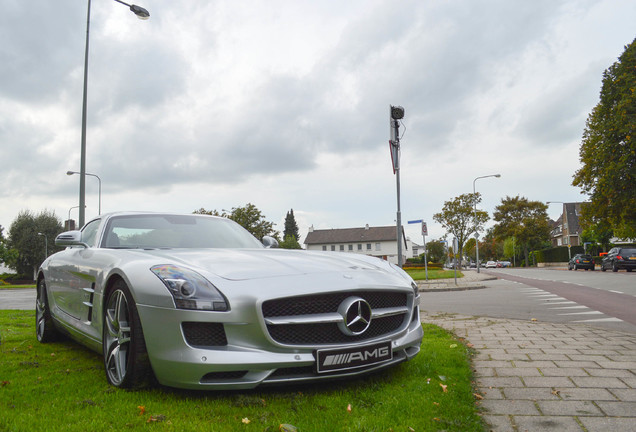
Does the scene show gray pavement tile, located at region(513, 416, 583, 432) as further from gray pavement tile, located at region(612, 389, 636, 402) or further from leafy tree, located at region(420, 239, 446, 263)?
leafy tree, located at region(420, 239, 446, 263)

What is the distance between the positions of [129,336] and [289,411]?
3.74 ft

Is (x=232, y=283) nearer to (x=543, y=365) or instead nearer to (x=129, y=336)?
(x=129, y=336)

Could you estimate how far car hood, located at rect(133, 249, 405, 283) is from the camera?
10.2ft

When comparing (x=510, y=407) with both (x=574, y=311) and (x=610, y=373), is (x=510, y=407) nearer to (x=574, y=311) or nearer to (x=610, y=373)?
(x=610, y=373)

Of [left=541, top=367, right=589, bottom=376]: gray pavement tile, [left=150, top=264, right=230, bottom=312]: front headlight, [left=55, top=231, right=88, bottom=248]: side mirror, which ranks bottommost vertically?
[left=541, top=367, right=589, bottom=376]: gray pavement tile

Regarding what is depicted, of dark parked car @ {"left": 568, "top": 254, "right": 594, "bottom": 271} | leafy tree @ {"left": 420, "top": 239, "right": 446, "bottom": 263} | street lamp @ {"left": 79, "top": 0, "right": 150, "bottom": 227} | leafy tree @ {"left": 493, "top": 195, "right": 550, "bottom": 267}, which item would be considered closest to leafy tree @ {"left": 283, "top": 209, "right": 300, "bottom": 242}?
leafy tree @ {"left": 420, "top": 239, "right": 446, "bottom": 263}

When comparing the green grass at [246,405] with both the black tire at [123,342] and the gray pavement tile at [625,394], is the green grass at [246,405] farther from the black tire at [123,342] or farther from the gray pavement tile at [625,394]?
the gray pavement tile at [625,394]

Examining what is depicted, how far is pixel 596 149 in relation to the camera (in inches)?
1184

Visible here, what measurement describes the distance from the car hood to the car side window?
4.11 feet

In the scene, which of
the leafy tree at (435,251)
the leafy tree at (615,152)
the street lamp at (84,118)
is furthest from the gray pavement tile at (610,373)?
the leafy tree at (435,251)

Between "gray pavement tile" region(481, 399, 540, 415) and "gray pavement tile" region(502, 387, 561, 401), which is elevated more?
"gray pavement tile" region(481, 399, 540, 415)

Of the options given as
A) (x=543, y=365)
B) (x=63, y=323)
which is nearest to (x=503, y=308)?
(x=543, y=365)

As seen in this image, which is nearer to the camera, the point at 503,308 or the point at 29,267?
the point at 503,308

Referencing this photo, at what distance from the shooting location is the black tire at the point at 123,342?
299 cm
